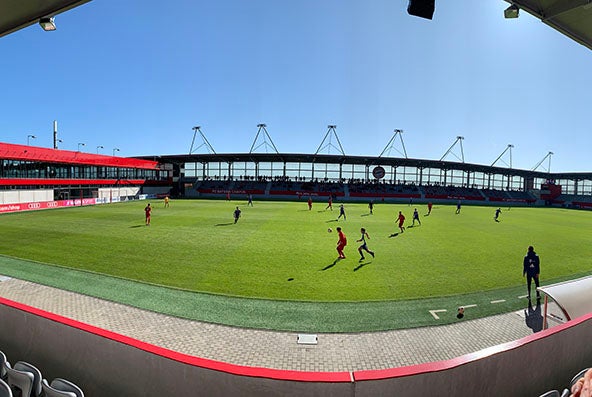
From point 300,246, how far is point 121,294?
886cm

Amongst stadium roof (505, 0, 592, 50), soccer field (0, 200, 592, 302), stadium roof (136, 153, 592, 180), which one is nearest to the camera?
stadium roof (505, 0, 592, 50)

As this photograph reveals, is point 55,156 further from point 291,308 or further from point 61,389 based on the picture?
point 61,389

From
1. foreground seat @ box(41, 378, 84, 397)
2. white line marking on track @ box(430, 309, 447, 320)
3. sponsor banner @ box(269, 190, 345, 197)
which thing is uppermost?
sponsor banner @ box(269, 190, 345, 197)

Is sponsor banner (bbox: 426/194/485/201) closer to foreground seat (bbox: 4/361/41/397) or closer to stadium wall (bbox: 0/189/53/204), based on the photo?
stadium wall (bbox: 0/189/53/204)

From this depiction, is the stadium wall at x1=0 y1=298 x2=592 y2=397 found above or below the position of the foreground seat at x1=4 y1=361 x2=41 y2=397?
above

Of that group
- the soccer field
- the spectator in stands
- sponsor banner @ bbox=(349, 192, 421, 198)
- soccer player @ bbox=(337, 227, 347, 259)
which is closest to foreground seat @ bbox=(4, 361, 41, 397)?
the spectator in stands

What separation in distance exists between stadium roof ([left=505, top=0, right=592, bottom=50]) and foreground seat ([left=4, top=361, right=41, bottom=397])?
8.76 meters

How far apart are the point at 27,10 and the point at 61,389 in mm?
6037

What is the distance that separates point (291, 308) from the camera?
321 inches

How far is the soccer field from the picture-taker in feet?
32.4

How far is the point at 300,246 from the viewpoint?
15.8 metres

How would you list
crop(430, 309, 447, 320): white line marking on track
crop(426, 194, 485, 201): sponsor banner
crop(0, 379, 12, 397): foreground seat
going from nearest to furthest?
crop(0, 379, 12, 397): foreground seat < crop(430, 309, 447, 320): white line marking on track < crop(426, 194, 485, 201): sponsor banner

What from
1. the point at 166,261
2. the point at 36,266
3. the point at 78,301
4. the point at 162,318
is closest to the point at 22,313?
the point at 162,318

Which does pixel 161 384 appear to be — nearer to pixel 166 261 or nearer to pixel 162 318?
pixel 162 318
